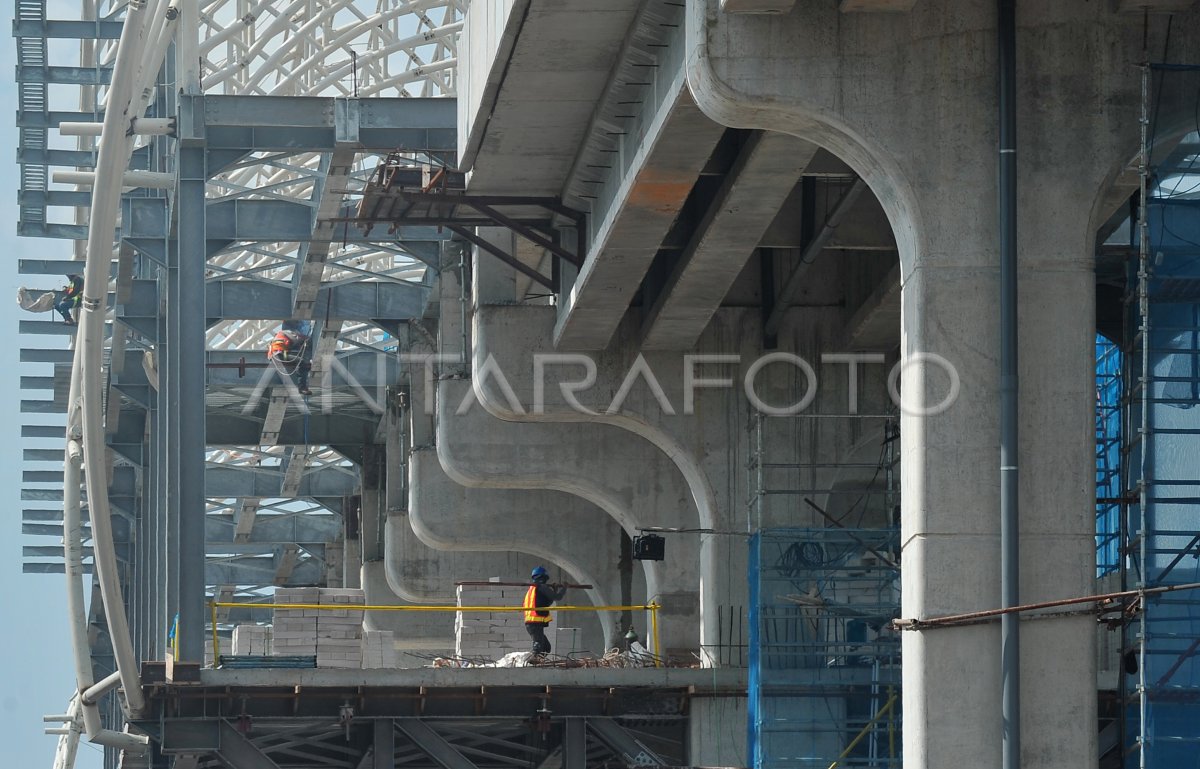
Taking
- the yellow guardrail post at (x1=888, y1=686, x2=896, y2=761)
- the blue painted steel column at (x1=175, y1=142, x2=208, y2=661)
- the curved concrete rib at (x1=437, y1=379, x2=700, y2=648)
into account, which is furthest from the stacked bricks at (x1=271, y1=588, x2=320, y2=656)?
the yellow guardrail post at (x1=888, y1=686, x2=896, y2=761)

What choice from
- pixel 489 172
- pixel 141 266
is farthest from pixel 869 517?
pixel 141 266

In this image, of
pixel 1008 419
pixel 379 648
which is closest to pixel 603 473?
pixel 379 648

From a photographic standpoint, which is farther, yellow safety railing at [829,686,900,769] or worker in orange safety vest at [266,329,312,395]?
worker in orange safety vest at [266,329,312,395]

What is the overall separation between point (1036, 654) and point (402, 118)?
18.1 meters

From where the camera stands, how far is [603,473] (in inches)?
1321

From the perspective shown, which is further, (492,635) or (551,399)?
(492,635)

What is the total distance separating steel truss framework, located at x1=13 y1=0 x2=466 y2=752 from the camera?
3234 centimetres

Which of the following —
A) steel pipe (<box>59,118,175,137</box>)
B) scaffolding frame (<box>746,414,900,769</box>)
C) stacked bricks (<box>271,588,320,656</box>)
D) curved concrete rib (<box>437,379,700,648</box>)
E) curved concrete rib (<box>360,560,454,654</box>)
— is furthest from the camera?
curved concrete rib (<box>360,560,454,654</box>)

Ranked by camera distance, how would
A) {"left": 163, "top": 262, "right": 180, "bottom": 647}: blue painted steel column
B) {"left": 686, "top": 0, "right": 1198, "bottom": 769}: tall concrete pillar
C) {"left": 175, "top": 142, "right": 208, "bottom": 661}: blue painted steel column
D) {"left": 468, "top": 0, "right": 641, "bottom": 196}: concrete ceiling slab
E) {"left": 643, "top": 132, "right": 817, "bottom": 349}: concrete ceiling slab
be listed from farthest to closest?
{"left": 163, "top": 262, "right": 180, "bottom": 647}: blue painted steel column, {"left": 175, "top": 142, "right": 208, "bottom": 661}: blue painted steel column, {"left": 643, "top": 132, "right": 817, "bottom": 349}: concrete ceiling slab, {"left": 468, "top": 0, "right": 641, "bottom": 196}: concrete ceiling slab, {"left": 686, "top": 0, "right": 1198, "bottom": 769}: tall concrete pillar

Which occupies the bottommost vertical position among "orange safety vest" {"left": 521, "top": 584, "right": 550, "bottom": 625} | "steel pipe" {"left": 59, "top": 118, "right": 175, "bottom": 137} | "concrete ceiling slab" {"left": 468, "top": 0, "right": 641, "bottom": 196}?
"orange safety vest" {"left": 521, "top": 584, "right": 550, "bottom": 625}

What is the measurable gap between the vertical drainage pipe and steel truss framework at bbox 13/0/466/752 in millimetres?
16122

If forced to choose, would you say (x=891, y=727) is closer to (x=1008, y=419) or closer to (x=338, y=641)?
(x=1008, y=419)

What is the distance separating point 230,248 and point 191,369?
10.5 metres

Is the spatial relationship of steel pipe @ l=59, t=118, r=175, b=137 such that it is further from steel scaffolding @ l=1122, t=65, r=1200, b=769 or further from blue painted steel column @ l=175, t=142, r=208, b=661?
steel scaffolding @ l=1122, t=65, r=1200, b=769
